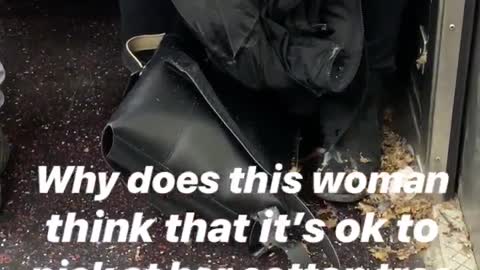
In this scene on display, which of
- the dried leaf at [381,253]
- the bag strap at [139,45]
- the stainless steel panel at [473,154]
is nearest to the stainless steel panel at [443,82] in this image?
the stainless steel panel at [473,154]

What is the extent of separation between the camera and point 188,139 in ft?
3.57

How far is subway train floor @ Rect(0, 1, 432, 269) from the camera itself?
3.76ft

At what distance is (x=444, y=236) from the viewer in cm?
116

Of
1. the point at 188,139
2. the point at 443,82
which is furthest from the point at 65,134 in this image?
the point at 443,82

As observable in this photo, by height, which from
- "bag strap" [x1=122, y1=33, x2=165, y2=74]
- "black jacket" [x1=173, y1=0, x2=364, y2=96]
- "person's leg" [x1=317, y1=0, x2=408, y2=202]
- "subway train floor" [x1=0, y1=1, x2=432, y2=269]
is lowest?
"subway train floor" [x1=0, y1=1, x2=432, y2=269]

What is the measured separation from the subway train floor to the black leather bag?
7 cm

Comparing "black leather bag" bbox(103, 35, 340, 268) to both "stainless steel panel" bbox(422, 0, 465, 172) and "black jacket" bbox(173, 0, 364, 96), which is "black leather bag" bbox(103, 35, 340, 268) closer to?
"black jacket" bbox(173, 0, 364, 96)

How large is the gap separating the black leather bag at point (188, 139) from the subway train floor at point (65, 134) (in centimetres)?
7

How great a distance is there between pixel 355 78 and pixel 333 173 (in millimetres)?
145

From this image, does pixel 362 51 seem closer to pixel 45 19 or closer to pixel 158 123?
pixel 158 123

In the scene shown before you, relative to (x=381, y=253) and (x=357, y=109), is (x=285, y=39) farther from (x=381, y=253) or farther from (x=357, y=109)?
(x=381, y=253)

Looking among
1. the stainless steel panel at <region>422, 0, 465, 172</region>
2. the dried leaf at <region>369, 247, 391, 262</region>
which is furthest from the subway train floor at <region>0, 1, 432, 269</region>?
the stainless steel panel at <region>422, 0, 465, 172</region>

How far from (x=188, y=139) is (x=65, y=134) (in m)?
0.35

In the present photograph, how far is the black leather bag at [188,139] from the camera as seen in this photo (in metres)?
1.08
